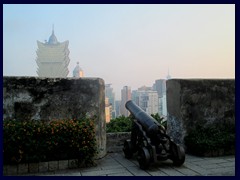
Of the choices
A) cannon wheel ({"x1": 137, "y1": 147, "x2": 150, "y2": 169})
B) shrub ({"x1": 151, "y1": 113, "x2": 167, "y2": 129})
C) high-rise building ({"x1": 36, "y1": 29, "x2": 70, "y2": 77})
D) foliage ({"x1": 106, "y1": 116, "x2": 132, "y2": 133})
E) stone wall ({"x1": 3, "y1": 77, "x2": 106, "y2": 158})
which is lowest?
cannon wheel ({"x1": 137, "y1": 147, "x2": 150, "y2": 169})

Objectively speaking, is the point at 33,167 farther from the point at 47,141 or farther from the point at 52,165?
the point at 47,141

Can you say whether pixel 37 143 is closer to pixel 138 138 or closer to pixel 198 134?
pixel 138 138

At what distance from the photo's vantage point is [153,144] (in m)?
5.80

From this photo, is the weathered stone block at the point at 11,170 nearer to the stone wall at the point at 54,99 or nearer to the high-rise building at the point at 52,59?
the stone wall at the point at 54,99

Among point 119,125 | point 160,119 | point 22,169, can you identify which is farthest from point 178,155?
point 119,125

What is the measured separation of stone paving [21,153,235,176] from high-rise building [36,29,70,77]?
92.6 m

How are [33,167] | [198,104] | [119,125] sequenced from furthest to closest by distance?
[119,125] < [198,104] < [33,167]

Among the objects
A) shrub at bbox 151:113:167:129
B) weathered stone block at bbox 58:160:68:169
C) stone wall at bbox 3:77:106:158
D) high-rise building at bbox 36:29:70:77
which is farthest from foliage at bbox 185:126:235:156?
high-rise building at bbox 36:29:70:77

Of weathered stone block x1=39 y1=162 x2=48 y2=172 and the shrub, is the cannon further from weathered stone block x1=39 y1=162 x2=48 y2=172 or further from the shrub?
the shrub

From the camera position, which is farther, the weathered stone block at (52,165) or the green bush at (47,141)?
the weathered stone block at (52,165)

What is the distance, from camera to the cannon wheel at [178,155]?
557 cm

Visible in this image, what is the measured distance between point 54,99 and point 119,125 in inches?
118

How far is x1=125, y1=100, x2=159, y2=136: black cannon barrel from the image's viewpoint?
578 centimetres

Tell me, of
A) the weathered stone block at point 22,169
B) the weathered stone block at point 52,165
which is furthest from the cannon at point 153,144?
the weathered stone block at point 22,169
